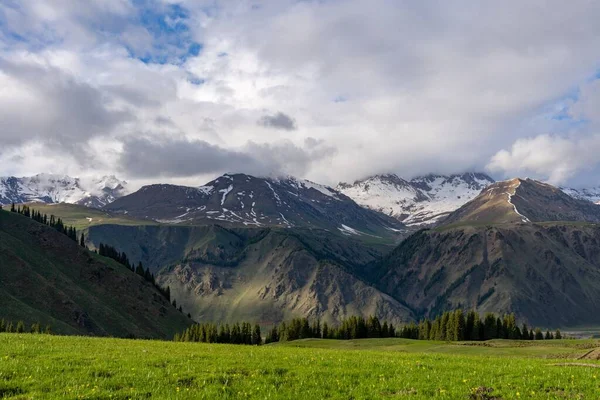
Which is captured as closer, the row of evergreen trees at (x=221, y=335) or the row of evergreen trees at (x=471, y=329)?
the row of evergreen trees at (x=221, y=335)

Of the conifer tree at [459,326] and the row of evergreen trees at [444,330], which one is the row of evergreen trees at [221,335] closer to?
the row of evergreen trees at [444,330]

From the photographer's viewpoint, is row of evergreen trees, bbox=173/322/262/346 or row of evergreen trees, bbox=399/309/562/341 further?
row of evergreen trees, bbox=399/309/562/341

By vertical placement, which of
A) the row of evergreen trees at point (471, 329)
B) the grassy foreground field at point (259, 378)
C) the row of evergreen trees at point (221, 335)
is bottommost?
the row of evergreen trees at point (221, 335)

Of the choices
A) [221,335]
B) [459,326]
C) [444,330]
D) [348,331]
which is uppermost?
[459,326]

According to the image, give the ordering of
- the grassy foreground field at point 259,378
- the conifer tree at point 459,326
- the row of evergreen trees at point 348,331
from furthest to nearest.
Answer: the row of evergreen trees at point 348,331, the conifer tree at point 459,326, the grassy foreground field at point 259,378

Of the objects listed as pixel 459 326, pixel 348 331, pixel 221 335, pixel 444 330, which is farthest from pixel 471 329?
pixel 221 335

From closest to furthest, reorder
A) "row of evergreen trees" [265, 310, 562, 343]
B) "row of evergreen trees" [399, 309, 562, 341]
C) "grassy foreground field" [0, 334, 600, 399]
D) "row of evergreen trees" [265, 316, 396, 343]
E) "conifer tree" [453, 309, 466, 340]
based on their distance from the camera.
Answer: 1. "grassy foreground field" [0, 334, 600, 399]
2. "conifer tree" [453, 309, 466, 340]
3. "row of evergreen trees" [399, 309, 562, 341]
4. "row of evergreen trees" [265, 310, 562, 343]
5. "row of evergreen trees" [265, 316, 396, 343]

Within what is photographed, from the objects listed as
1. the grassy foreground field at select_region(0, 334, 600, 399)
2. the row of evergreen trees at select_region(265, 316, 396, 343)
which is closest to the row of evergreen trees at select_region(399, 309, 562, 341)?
the row of evergreen trees at select_region(265, 316, 396, 343)

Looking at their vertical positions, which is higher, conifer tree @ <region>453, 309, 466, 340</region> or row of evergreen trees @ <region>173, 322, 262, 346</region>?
conifer tree @ <region>453, 309, 466, 340</region>

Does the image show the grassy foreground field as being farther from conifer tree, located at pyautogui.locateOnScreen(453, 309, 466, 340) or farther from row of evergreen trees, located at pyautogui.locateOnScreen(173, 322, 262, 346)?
conifer tree, located at pyautogui.locateOnScreen(453, 309, 466, 340)

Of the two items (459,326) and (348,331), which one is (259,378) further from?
(348,331)

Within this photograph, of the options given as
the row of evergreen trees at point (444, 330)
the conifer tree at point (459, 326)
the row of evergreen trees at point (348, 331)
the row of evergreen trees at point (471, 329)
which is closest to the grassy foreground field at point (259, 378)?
the conifer tree at point (459, 326)

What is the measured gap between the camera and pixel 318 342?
110m

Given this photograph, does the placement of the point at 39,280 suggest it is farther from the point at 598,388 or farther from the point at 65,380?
the point at 598,388
